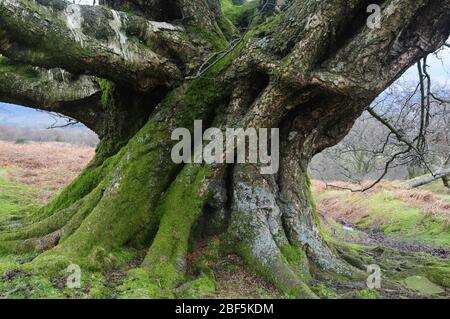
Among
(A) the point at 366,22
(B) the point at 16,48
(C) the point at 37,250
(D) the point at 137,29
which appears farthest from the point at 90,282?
(A) the point at 366,22

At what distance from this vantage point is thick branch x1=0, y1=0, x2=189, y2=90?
5.58 metres

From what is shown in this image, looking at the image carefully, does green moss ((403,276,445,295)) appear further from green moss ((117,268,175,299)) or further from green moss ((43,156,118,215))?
green moss ((43,156,118,215))

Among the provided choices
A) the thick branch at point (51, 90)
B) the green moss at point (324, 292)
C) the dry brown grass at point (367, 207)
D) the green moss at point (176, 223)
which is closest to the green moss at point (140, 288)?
the green moss at point (176, 223)

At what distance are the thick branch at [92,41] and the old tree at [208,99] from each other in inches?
0.7

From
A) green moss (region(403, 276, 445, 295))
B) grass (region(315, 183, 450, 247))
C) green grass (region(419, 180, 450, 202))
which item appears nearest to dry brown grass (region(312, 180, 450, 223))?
grass (region(315, 183, 450, 247))

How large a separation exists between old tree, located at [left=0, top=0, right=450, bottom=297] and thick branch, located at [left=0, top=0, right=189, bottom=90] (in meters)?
0.02

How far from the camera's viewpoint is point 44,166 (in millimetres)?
26312

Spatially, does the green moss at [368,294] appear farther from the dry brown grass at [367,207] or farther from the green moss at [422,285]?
the dry brown grass at [367,207]

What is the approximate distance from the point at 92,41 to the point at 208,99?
2053 mm

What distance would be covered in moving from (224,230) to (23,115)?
175 meters

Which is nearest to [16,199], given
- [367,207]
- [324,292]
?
[324,292]

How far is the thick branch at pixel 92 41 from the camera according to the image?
5578 mm

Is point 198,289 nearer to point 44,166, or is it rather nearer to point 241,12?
point 241,12

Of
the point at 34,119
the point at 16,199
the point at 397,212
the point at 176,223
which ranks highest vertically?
the point at 34,119
